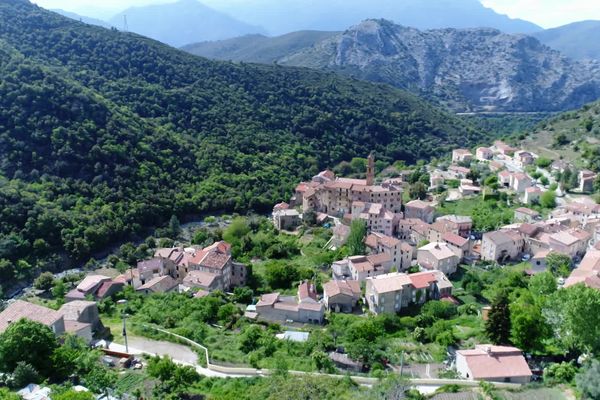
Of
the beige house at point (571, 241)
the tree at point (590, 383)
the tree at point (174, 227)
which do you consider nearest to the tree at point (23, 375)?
the tree at point (590, 383)

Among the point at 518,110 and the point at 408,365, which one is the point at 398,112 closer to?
the point at 518,110

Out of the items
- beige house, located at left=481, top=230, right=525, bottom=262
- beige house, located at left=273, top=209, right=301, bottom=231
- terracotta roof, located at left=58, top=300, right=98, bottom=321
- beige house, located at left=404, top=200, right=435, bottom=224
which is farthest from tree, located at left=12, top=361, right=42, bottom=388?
beige house, located at left=404, top=200, right=435, bottom=224

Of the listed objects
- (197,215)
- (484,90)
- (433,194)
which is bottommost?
(197,215)

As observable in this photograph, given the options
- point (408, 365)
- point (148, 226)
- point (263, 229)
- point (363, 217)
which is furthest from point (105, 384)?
point (148, 226)

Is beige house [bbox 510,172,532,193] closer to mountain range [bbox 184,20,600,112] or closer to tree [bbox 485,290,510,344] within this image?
tree [bbox 485,290,510,344]

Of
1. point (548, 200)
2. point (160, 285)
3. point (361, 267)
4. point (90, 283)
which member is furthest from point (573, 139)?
point (90, 283)

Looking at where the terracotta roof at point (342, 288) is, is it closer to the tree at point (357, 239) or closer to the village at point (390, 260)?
the village at point (390, 260)
